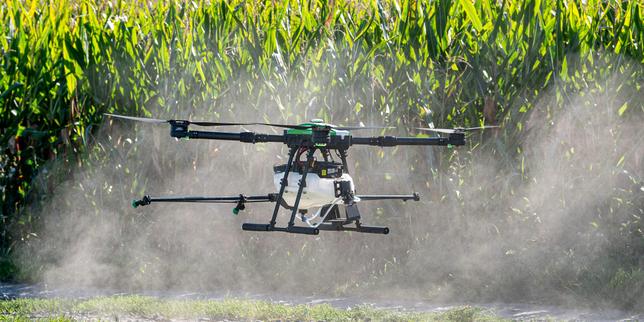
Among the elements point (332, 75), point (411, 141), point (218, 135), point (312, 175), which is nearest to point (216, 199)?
point (218, 135)

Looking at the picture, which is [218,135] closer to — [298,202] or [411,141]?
[298,202]

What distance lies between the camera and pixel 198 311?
9.56 m

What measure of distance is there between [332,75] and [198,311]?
290cm

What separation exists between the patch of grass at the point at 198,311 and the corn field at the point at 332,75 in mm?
1504

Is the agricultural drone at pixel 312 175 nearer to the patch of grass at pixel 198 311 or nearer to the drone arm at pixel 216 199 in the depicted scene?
the drone arm at pixel 216 199

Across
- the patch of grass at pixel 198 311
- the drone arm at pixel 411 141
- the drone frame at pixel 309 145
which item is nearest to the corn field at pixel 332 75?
the patch of grass at pixel 198 311

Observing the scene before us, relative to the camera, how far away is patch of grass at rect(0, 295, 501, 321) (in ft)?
30.3

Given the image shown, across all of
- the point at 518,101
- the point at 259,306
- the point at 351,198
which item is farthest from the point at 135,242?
the point at 351,198

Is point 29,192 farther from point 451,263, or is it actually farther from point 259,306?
point 451,263

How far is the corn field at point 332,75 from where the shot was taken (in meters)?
10.1

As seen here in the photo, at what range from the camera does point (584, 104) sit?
1018 centimetres

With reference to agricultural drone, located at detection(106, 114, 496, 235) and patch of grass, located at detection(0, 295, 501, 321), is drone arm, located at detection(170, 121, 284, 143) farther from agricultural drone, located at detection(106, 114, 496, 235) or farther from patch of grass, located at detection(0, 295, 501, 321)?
patch of grass, located at detection(0, 295, 501, 321)

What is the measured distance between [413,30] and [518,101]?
1325 millimetres

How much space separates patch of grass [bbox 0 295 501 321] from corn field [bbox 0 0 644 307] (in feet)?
4.93
